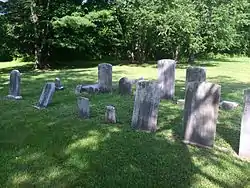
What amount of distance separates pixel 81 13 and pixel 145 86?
17.5m

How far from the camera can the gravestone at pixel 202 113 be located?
6180 mm

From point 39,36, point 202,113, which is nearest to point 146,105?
point 202,113

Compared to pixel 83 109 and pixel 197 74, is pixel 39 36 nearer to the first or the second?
pixel 197 74

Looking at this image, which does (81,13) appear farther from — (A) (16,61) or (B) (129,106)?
(B) (129,106)

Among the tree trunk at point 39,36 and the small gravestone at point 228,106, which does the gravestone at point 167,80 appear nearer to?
the small gravestone at point 228,106

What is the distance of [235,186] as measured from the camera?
482 cm

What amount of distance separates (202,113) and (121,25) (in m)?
19.1

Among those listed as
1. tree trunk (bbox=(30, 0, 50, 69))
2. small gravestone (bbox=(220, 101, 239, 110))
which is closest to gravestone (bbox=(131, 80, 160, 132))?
small gravestone (bbox=(220, 101, 239, 110))

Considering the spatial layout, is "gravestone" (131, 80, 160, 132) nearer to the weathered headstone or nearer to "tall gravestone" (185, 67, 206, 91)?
the weathered headstone

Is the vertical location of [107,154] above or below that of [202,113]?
below

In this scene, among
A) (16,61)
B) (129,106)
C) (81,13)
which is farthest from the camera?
(16,61)

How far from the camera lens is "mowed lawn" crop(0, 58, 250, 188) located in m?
4.96

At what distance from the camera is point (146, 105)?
6953 millimetres

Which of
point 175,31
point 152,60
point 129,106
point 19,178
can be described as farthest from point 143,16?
point 19,178
